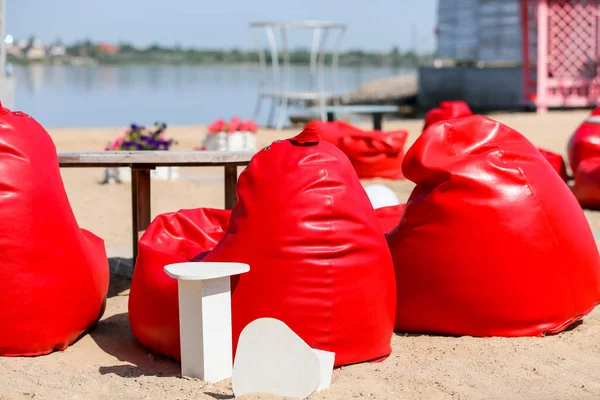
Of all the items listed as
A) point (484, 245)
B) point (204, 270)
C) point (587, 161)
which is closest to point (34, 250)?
point (204, 270)

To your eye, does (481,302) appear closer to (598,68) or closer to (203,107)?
(598,68)

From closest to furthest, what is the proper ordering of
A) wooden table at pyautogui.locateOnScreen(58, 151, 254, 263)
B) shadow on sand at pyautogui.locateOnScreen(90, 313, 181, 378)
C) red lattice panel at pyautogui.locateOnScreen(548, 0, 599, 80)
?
shadow on sand at pyautogui.locateOnScreen(90, 313, 181, 378), wooden table at pyautogui.locateOnScreen(58, 151, 254, 263), red lattice panel at pyautogui.locateOnScreen(548, 0, 599, 80)

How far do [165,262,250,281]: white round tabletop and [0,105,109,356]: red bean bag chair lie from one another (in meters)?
0.66

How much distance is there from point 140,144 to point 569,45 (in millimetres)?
14383

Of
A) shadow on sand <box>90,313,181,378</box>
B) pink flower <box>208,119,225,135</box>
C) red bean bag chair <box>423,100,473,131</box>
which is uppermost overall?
red bean bag chair <box>423,100,473,131</box>

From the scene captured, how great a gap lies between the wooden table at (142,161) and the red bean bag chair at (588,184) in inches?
142

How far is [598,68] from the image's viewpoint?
68.6 ft

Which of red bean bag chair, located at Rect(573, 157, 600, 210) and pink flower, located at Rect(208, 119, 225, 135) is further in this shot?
pink flower, located at Rect(208, 119, 225, 135)

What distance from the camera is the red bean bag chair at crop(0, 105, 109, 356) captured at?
383cm

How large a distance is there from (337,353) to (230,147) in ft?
24.1

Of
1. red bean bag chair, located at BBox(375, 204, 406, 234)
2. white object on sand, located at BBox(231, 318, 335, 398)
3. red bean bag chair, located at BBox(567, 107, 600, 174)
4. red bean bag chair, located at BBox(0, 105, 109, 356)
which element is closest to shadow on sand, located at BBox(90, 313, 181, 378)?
red bean bag chair, located at BBox(0, 105, 109, 356)

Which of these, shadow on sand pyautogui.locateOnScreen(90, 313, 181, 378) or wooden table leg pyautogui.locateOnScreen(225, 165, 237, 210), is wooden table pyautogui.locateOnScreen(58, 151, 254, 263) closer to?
wooden table leg pyautogui.locateOnScreen(225, 165, 237, 210)

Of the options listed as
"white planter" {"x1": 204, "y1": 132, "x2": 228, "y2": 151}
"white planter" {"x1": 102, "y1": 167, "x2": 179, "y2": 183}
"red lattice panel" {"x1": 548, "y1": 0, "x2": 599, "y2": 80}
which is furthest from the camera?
"red lattice panel" {"x1": 548, "y1": 0, "x2": 599, "y2": 80}

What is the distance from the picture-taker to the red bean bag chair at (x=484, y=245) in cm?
409
